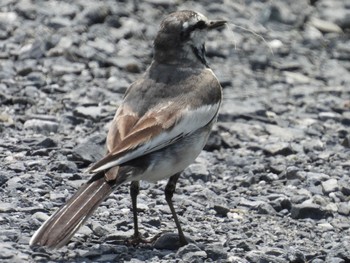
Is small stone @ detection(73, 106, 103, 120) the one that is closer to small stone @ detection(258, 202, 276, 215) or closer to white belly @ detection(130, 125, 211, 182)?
small stone @ detection(258, 202, 276, 215)

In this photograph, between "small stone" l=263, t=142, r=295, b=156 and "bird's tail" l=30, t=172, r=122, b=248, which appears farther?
"small stone" l=263, t=142, r=295, b=156

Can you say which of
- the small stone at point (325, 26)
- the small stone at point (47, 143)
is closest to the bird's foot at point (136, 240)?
the small stone at point (47, 143)

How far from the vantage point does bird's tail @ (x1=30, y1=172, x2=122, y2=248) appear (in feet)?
24.7

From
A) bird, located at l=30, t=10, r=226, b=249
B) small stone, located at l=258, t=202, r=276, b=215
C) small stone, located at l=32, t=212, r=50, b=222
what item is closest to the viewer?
bird, located at l=30, t=10, r=226, b=249

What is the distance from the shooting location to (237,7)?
15266 mm

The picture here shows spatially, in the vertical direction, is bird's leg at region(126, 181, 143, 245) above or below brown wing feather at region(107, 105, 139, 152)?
below

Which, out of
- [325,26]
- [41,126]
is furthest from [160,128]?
[325,26]

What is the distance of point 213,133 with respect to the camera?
11625 mm

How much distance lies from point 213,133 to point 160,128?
334cm

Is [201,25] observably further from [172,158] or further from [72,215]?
[72,215]

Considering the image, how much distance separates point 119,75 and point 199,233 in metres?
4.40

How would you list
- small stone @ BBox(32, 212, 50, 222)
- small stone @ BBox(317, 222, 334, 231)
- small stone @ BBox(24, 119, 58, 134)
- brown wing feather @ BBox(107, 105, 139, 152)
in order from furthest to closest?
small stone @ BBox(24, 119, 58, 134) → small stone @ BBox(317, 222, 334, 231) → small stone @ BBox(32, 212, 50, 222) → brown wing feather @ BBox(107, 105, 139, 152)

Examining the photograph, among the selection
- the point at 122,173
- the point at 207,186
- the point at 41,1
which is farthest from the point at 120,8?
the point at 122,173

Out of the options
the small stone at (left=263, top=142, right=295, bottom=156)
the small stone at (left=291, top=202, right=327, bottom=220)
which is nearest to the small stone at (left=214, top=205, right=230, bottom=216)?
the small stone at (left=291, top=202, right=327, bottom=220)
